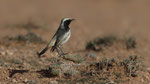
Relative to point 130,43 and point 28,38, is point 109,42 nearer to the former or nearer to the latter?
point 130,43

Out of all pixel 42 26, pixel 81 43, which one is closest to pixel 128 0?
pixel 42 26

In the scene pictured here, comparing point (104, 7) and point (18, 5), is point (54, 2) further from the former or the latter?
point (104, 7)

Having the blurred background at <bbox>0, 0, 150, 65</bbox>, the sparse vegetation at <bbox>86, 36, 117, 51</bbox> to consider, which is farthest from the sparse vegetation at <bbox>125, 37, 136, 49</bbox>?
the sparse vegetation at <bbox>86, 36, 117, 51</bbox>

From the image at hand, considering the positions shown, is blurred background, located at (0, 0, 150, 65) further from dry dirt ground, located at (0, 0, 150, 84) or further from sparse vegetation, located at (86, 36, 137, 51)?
sparse vegetation, located at (86, 36, 137, 51)

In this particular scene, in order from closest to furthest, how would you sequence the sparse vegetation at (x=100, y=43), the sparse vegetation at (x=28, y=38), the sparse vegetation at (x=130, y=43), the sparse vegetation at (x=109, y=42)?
the sparse vegetation at (x=100, y=43)
the sparse vegetation at (x=109, y=42)
the sparse vegetation at (x=130, y=43)
the sparse vegetation at (x=28, y=38)

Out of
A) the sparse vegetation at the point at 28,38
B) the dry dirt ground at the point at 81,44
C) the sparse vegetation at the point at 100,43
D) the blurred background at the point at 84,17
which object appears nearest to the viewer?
the dry dirt ground at the point at 81,44

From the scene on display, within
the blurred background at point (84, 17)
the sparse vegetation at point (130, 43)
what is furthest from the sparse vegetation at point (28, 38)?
the sparse vegetation at point (130, 43)

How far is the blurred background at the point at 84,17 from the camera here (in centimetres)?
1634

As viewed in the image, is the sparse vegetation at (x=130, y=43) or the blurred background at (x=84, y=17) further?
the blurred background at (x=84, y=17)

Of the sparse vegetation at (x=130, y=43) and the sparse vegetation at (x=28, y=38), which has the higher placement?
the sparse vegetation at (x=28, y=38)

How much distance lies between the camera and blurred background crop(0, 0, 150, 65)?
1634cm

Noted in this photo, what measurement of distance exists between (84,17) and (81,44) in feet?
24.2

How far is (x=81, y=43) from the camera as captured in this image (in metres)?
15.0

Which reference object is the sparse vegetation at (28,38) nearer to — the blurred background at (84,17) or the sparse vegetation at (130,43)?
the blurred background at (84,17)
